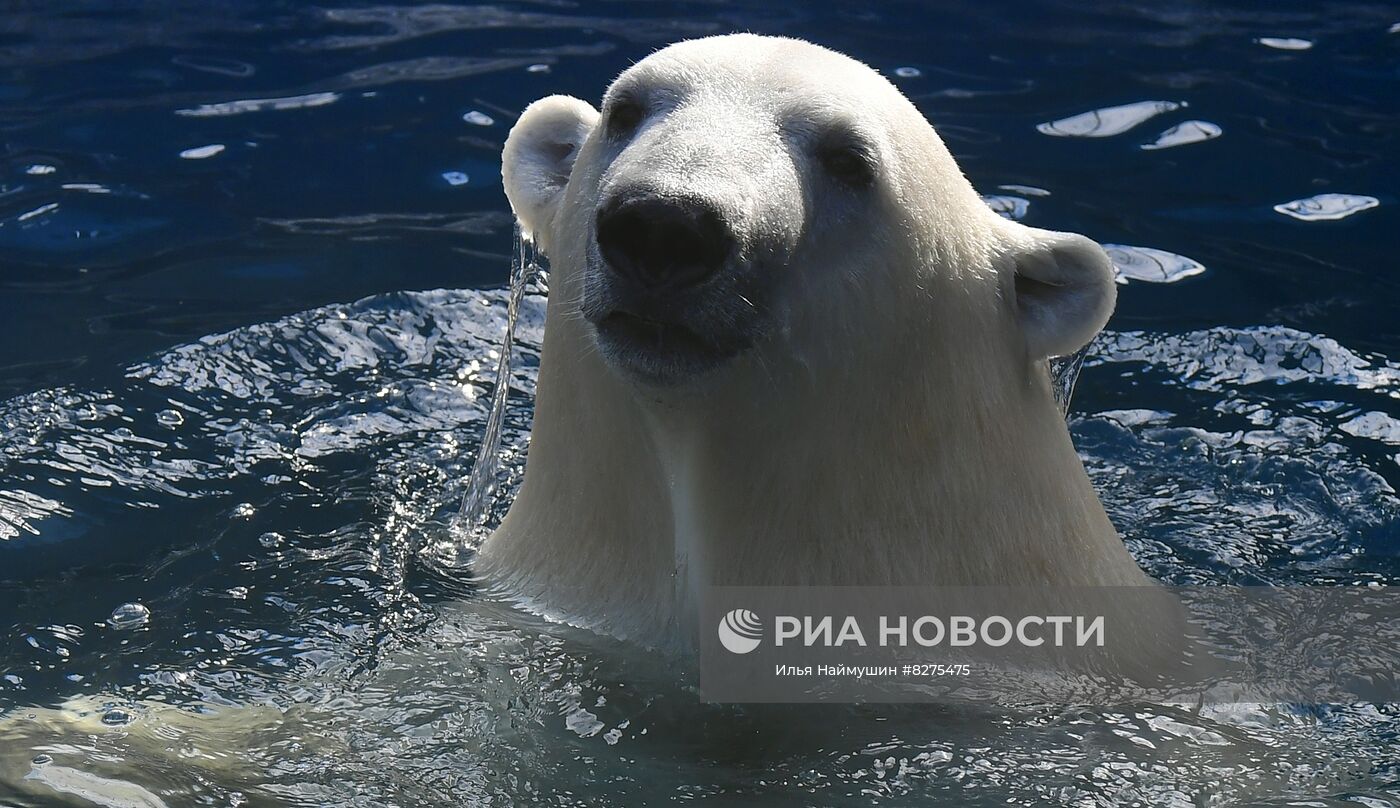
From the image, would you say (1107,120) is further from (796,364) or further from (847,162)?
(796,364)

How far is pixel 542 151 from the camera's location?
13.1ft

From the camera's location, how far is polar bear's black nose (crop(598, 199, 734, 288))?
287cm

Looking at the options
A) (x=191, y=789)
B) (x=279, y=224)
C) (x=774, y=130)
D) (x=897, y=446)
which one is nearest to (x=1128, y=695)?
(x=897, y=446)

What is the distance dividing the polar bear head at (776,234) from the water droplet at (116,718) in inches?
50.1

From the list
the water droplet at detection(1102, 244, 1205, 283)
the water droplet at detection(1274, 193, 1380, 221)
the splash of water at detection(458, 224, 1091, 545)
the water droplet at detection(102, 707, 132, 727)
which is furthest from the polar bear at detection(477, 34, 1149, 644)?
the water droplet at detection(1274, 193, 1380, 221)

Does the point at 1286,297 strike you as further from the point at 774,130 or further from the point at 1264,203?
the point at 774,130

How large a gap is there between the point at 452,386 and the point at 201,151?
2548 mm

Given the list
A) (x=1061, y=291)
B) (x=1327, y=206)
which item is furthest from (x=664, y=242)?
(x=1327, y=206)

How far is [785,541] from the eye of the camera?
11.5 feet

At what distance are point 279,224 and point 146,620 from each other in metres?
3.13

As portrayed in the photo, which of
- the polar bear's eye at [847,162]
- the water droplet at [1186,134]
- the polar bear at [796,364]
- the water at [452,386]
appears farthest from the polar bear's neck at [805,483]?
the water droplet at [1186,134]

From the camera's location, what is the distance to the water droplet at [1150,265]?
652cm

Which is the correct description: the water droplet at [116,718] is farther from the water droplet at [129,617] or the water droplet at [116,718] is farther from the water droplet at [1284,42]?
the water droplet at [1284,42]

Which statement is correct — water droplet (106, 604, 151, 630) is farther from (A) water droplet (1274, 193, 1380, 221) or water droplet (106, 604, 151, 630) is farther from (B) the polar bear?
(A) water droplet (1274, 193, 1380, 221)
